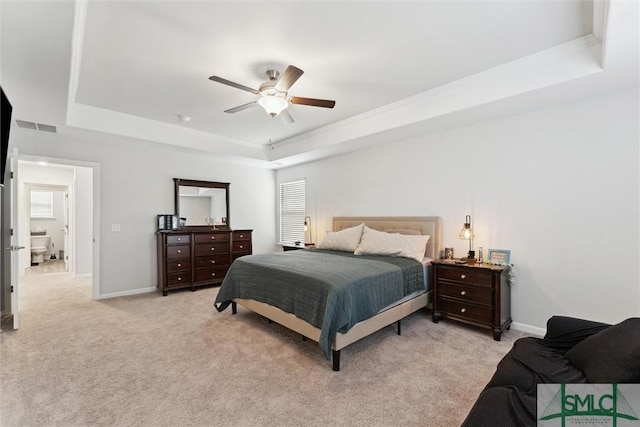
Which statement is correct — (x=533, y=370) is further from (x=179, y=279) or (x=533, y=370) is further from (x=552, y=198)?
(x=179, y=279)

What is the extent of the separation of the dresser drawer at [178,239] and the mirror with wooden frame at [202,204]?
44 cm

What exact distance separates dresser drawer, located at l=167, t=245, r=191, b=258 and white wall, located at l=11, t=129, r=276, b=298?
47 centimetres

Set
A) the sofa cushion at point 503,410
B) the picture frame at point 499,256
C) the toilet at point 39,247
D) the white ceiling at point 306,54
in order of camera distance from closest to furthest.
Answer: the sofa cushion at point 503,410, the white ceiling at point 306,54, the picture frame at point 499,256, the toilet at point 39,247

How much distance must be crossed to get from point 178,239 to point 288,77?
139 inches

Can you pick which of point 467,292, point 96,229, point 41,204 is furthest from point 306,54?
point 41,204

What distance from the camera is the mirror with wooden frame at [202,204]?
5148 millimetres

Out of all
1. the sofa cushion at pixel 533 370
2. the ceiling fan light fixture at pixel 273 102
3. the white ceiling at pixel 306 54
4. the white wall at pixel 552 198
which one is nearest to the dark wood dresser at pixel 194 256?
the white ceiling at pixel 306 54

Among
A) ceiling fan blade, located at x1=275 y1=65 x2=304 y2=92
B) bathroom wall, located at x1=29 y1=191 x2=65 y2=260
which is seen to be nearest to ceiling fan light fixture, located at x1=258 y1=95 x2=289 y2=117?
ceiling fan blade, located at x1=275 y1=65 x2=304 y2=92

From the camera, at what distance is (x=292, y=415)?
1.81 metres

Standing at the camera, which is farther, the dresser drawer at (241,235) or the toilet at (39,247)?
the toilet at (39,247)

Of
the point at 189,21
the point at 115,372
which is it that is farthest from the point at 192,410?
the point at 189,21

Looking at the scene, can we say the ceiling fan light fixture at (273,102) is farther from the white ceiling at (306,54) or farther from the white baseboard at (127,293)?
the white baseboard at (127,293)

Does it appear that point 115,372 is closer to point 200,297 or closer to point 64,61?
point 200,297

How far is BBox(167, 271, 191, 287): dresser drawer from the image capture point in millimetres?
4607
